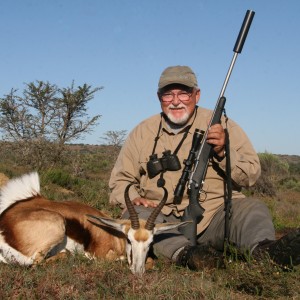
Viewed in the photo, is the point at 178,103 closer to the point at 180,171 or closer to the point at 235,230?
the point at 180,171

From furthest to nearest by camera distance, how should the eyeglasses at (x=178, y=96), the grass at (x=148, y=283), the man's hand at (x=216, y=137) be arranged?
the eyeglasses at (x=178, y=96), the man's hand at (x=216, y=137), the grass at (x=148, y=283)

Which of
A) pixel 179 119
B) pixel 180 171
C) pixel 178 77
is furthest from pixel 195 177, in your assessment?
pixel 178 77

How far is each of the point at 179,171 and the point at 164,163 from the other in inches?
8.1

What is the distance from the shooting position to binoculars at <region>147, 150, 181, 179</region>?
5.61 meters

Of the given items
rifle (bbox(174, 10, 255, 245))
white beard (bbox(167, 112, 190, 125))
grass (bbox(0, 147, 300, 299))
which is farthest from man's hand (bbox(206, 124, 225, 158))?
grass (bbox(0, 147, 300, 299))

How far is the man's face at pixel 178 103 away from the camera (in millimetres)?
5863

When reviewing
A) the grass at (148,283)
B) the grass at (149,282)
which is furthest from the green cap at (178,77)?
the grass at (148,283)

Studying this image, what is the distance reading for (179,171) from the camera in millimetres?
5668

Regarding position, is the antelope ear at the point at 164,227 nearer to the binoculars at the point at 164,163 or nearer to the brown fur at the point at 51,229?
the brown fur at the point at 51,229

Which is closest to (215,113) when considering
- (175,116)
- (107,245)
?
(175,116)

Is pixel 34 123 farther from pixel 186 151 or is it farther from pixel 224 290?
pixel 224 290

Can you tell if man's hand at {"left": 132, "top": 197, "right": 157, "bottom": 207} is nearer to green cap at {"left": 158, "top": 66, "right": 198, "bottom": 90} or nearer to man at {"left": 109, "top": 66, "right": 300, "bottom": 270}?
man at {"left": 109, "top": 66, "right": 300, "bottom": 270}

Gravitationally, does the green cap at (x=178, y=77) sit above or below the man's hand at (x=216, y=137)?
above

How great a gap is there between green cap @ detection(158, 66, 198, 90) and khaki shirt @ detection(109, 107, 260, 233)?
17.4 inches
